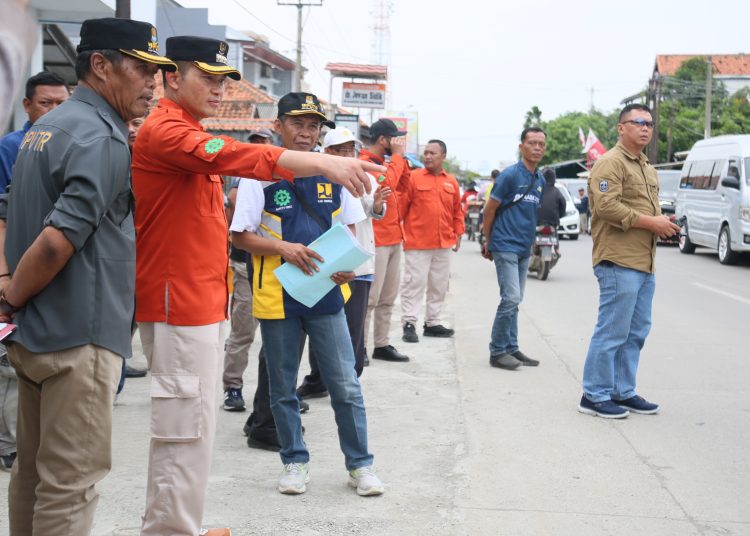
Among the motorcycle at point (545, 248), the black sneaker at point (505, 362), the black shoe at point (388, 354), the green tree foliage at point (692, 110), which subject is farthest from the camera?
the green tree foliage at point (692, 110)

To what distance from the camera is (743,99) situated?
58.5 m

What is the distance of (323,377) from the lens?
471 centimetres

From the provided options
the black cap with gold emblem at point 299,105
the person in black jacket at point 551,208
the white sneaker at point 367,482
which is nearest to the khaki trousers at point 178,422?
the white sneaker at point 367,482

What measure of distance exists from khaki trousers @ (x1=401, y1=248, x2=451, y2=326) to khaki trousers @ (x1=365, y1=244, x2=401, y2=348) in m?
0.89

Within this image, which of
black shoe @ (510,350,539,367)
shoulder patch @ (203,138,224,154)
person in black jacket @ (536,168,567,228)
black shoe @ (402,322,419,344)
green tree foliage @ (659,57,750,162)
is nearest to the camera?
shoulder patch @ (203,138,224,154)

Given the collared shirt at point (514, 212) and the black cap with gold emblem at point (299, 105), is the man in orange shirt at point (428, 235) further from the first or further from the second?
the black cap with gold emblem at point (299, 105)

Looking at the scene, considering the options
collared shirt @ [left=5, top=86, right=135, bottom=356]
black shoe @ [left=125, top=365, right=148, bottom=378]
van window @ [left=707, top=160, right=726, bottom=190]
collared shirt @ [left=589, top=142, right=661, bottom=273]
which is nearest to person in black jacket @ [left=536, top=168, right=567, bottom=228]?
van window @ [left=707, top=160, right=726, bottom=190]

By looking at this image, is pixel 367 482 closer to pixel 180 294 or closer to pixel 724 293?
pixel 180 294

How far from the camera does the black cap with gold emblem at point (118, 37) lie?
3021 millimetres

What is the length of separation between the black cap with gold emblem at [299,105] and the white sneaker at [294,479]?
72.1 inches

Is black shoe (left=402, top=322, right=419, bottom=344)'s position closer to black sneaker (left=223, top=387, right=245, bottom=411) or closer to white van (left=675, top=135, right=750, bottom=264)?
black sneaker (left=223, top=387, right=245, bottom=411)

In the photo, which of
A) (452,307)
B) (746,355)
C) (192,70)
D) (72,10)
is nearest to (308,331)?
(192,70)

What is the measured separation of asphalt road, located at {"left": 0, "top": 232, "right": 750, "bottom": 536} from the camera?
4.30m

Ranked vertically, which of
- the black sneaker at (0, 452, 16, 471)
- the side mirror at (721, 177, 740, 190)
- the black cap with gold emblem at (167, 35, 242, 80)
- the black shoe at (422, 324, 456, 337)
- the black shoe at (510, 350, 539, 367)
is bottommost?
the black shoe at (422, 324, 456, 337)
